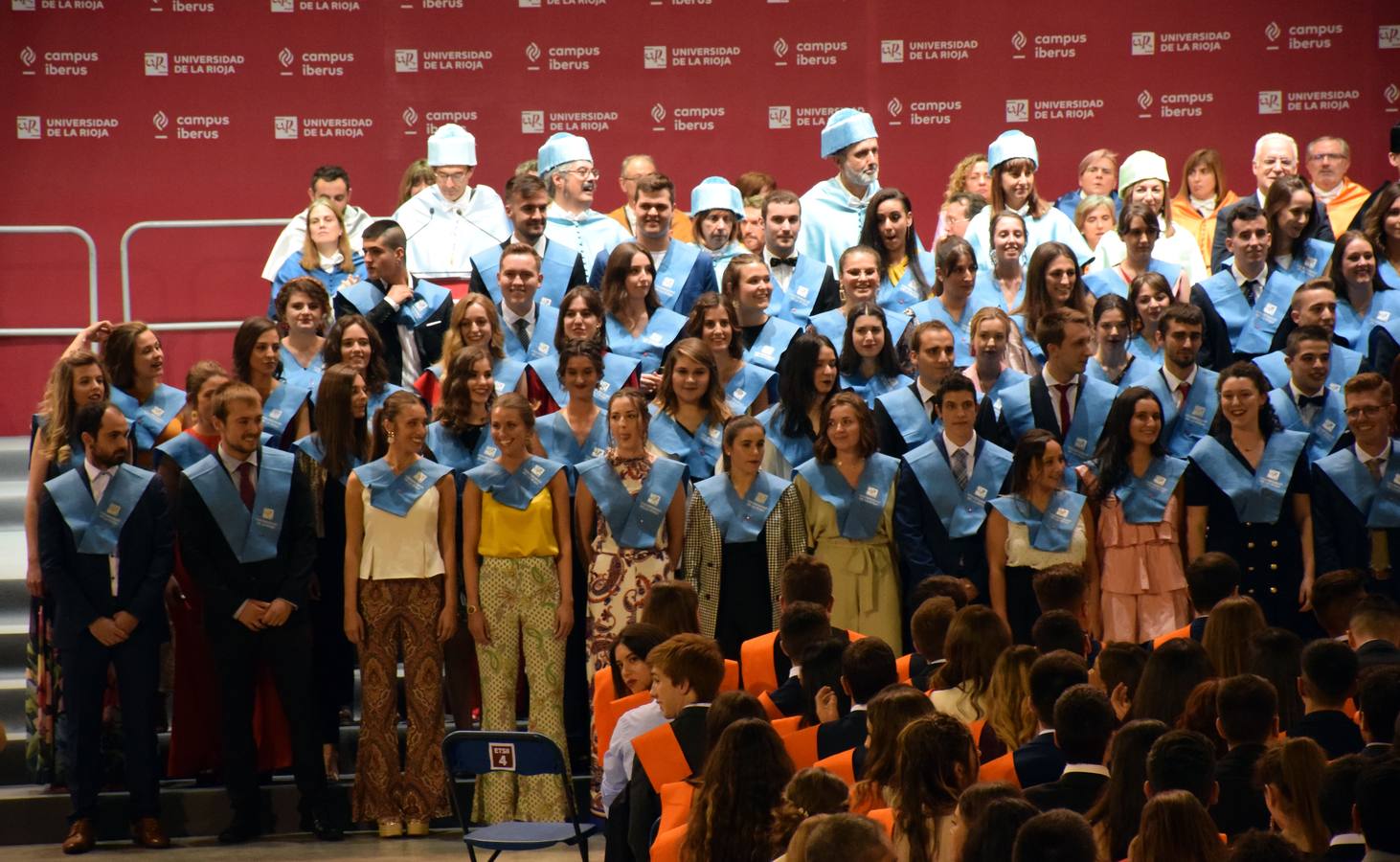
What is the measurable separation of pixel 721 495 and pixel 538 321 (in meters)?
1.53

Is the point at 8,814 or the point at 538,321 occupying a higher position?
the point at 538,321

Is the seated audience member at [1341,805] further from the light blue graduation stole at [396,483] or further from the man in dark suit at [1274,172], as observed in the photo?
the man in dark suit at [1274,172]

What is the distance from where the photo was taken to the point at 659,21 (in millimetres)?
12625

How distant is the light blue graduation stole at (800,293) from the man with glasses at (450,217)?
2.15 meters

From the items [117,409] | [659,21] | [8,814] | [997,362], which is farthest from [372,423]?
[659,21]

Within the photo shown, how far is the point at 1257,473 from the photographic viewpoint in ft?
25.4

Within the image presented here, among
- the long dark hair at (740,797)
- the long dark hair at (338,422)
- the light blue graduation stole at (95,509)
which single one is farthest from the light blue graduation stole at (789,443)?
the long dark hair at (740,797)

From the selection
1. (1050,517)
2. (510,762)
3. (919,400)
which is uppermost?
(919,400)

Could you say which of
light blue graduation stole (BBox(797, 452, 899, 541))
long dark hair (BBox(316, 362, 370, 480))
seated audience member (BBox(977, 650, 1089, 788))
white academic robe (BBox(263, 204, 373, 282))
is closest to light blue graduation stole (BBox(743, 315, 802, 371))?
light blue graduation stole (BBox(797, 452, 899, 541))

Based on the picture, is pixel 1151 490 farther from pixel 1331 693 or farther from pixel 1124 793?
pixel 1124 793

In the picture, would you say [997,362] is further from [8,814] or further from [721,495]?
[8,814]

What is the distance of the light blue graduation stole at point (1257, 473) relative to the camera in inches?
303

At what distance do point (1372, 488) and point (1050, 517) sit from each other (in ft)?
4.54

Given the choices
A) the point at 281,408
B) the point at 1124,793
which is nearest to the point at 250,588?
the point at 281,408
